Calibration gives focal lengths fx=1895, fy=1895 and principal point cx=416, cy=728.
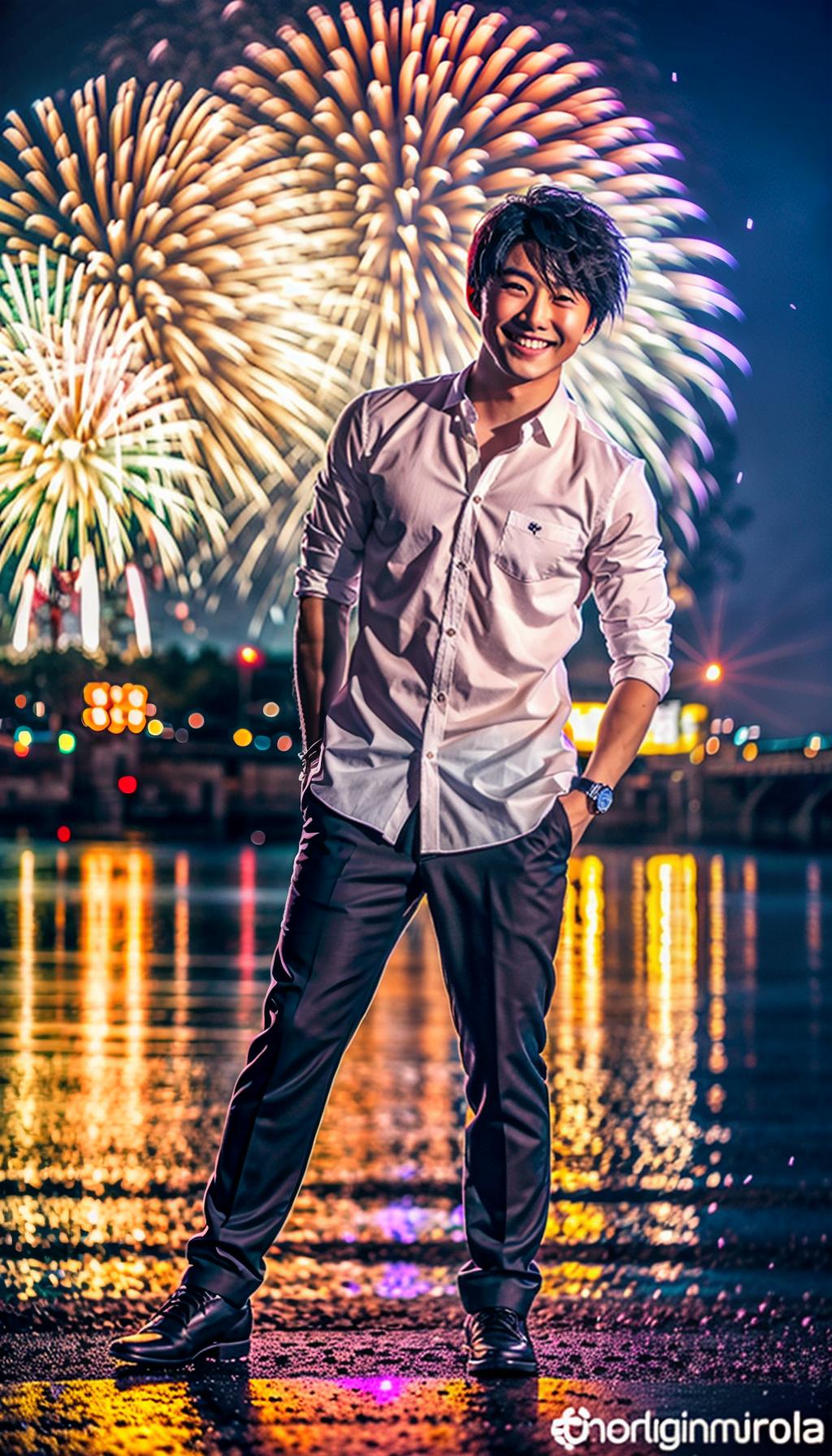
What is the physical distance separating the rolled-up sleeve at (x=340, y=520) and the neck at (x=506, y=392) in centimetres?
26

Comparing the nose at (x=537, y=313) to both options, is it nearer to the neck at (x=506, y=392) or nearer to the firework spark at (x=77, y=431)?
the neck at (x=506, y=392)

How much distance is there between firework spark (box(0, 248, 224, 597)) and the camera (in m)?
15.3

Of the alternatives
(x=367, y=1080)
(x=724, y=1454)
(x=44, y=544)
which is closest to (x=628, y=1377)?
(x=724, y=1454)

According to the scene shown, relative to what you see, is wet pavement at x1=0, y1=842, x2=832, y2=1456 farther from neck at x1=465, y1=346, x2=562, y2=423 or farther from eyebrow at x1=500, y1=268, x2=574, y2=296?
eyebrow at x1=500, y1=268, x2=574, y2=296

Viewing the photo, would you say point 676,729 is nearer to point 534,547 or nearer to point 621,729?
point 621,729

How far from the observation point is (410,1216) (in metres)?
6.66

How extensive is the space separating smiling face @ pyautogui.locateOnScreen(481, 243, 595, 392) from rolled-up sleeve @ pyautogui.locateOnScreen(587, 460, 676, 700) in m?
0.30

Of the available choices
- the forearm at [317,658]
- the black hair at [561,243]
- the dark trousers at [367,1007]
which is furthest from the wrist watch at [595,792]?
the black hair at [561,243]

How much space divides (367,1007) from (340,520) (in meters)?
1.04

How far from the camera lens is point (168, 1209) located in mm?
6574

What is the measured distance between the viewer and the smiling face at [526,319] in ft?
12.8

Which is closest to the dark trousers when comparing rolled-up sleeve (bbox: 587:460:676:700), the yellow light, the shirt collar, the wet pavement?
the wet pavement

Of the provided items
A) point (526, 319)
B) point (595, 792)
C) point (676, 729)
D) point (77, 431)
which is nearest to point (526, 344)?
point (526, 319)

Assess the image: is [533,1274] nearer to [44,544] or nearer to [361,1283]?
[361,1283]
